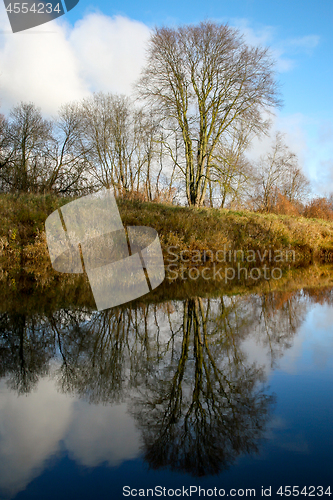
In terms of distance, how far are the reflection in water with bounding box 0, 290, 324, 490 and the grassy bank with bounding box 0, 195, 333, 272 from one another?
Answer: 7786mm

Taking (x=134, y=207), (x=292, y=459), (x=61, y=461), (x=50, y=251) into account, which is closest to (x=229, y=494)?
(x=292, y=459)

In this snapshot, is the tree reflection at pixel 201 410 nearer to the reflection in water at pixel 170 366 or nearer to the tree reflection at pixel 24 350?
the reflection in water at pixel 170 366

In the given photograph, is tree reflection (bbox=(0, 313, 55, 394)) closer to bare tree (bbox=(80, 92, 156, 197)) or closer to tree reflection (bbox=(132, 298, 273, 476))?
tree reflection (bbox=(132, 298, 273, 476))

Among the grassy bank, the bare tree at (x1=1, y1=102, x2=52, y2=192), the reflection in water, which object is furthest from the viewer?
the bare tree at (x1=1, y1=102, x2=52, y2=192)

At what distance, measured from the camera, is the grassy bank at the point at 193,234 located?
13.2 meters

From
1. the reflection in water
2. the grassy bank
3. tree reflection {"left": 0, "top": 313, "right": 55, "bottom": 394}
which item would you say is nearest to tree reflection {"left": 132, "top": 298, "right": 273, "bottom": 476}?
the reflection in water

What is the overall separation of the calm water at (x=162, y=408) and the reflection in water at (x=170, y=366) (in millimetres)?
13

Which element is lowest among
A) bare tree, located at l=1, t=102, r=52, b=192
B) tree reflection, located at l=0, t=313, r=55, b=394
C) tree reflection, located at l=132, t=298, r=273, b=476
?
tree reflection, located at l=132, t=298, r=273, b=476

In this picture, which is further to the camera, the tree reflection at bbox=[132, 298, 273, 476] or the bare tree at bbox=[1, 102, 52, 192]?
the bare tree at bbox=[1, 102, 52, 192]

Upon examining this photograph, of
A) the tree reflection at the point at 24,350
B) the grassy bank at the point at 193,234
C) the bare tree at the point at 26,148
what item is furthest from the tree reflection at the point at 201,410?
the bare tree at the point at 26,148

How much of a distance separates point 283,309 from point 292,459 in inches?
171

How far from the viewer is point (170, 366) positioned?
3.50 metres

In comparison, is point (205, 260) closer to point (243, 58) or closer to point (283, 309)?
point (283, 309)

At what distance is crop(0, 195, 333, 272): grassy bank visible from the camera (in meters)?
13.2
